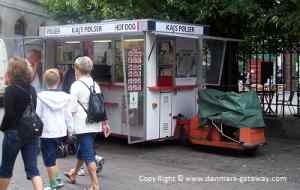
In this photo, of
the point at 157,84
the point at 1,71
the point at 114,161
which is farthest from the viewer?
the point at 1,71

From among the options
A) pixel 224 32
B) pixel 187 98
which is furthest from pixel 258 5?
pixel 187 98

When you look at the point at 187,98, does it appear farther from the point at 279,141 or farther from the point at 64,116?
the point at 64,116

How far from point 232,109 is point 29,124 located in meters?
5.04

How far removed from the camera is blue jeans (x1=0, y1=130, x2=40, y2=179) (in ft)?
21.0

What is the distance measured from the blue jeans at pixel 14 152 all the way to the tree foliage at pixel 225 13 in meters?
6.13

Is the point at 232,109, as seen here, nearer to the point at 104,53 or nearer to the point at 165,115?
the point at 165,115

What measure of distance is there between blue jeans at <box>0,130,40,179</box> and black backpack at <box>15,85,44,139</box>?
0.22 feet

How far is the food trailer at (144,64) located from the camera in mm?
10688

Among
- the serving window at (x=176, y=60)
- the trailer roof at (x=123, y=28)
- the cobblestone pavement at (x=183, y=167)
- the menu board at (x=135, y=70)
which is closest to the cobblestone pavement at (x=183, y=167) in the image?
the cobblestone pavement at (x=183, y=167)

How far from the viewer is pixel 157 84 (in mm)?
11016

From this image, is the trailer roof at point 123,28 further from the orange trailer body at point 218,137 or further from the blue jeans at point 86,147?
the blue jeans at point 86,147

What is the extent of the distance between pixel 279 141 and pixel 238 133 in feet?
7.44

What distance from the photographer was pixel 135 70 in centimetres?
1073

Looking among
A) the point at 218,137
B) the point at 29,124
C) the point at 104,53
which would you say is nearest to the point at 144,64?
the point at 104,53
